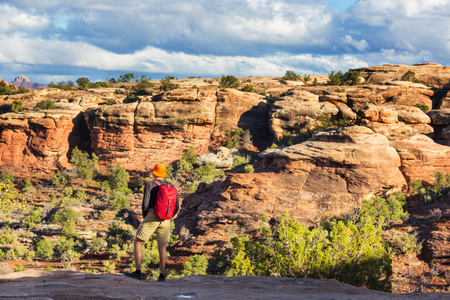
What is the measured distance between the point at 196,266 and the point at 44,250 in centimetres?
845

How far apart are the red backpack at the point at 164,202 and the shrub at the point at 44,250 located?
1526 centimetres

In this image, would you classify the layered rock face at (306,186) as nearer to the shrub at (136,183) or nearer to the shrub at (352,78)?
the shrub at (136,183)

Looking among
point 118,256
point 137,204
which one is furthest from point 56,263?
point 137,204

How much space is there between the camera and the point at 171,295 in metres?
5.09

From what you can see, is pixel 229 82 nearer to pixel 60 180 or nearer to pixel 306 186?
pixel 60 180

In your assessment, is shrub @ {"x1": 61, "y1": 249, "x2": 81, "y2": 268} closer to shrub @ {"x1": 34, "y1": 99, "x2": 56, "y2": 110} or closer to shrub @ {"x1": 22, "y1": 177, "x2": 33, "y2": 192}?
shrub @ {"x1": 22, "y1": 177, "x2": 33, "y2": 192}

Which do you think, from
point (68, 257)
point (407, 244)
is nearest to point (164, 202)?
point (407, 244)

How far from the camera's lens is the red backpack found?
695 cm

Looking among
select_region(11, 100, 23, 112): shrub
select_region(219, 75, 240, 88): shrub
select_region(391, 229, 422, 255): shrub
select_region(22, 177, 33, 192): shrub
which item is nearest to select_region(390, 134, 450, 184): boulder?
select_region(391, 229, 422, 255): shrub

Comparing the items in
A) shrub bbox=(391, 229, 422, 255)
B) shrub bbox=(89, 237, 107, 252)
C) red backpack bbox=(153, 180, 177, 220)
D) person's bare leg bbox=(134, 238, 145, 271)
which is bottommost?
shrub bbox=(89, 237, 107, 252)

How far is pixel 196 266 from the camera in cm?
1662

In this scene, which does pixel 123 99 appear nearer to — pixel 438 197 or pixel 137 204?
pixel 137 204

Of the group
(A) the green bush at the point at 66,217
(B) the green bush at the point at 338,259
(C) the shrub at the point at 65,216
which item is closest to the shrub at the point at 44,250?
(A) the green bush at the point at 66,217

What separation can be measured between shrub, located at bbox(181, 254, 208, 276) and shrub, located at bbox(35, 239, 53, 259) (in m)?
7.79
